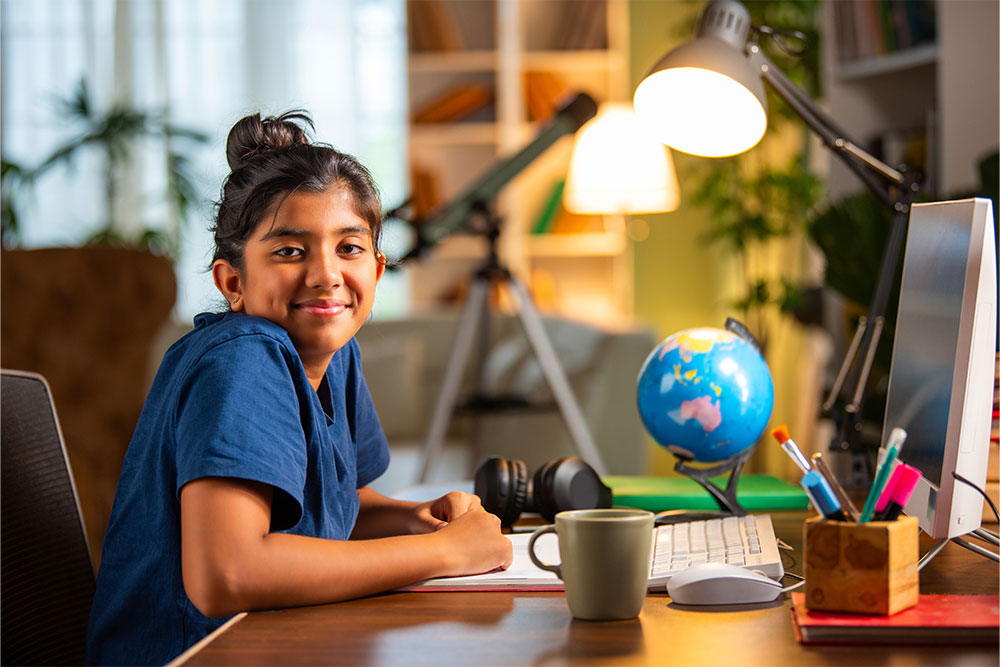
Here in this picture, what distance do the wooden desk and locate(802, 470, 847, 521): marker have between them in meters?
0.09

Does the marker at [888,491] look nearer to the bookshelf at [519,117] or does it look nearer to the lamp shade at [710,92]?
the lamp shade at [710,92]

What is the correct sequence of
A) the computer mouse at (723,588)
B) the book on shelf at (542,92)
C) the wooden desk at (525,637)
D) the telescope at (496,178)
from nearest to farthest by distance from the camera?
the wooden desk at (525,637) → the computer mouse at (723,588) → the telescope at (496,178) → the book on shelf at (542,92)

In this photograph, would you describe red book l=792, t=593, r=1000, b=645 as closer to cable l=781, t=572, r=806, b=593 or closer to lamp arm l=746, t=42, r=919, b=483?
cable l=781, t=572, r=806, b=593

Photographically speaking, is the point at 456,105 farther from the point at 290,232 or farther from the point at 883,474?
the point at 883,474

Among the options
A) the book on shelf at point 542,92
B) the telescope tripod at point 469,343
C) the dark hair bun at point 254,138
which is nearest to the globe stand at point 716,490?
the dark hair bun at point 254,138

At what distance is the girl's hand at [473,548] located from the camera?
Result: 89cm

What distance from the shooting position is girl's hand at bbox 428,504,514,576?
0.89 metres

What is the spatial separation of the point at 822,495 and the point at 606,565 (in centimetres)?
16

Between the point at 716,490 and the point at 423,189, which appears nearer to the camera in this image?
the point at 716,490

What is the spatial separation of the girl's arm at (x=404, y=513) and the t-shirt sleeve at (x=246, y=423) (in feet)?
0.75

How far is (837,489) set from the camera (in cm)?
76

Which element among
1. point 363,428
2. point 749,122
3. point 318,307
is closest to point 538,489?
point 363,428

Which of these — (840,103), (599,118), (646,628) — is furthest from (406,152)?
(646,628)

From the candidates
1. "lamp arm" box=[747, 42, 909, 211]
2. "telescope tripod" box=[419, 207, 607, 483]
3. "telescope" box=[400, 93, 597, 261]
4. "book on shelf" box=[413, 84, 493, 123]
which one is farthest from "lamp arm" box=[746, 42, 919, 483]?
"book on shelf" box=[413, 84, 493, 123]
